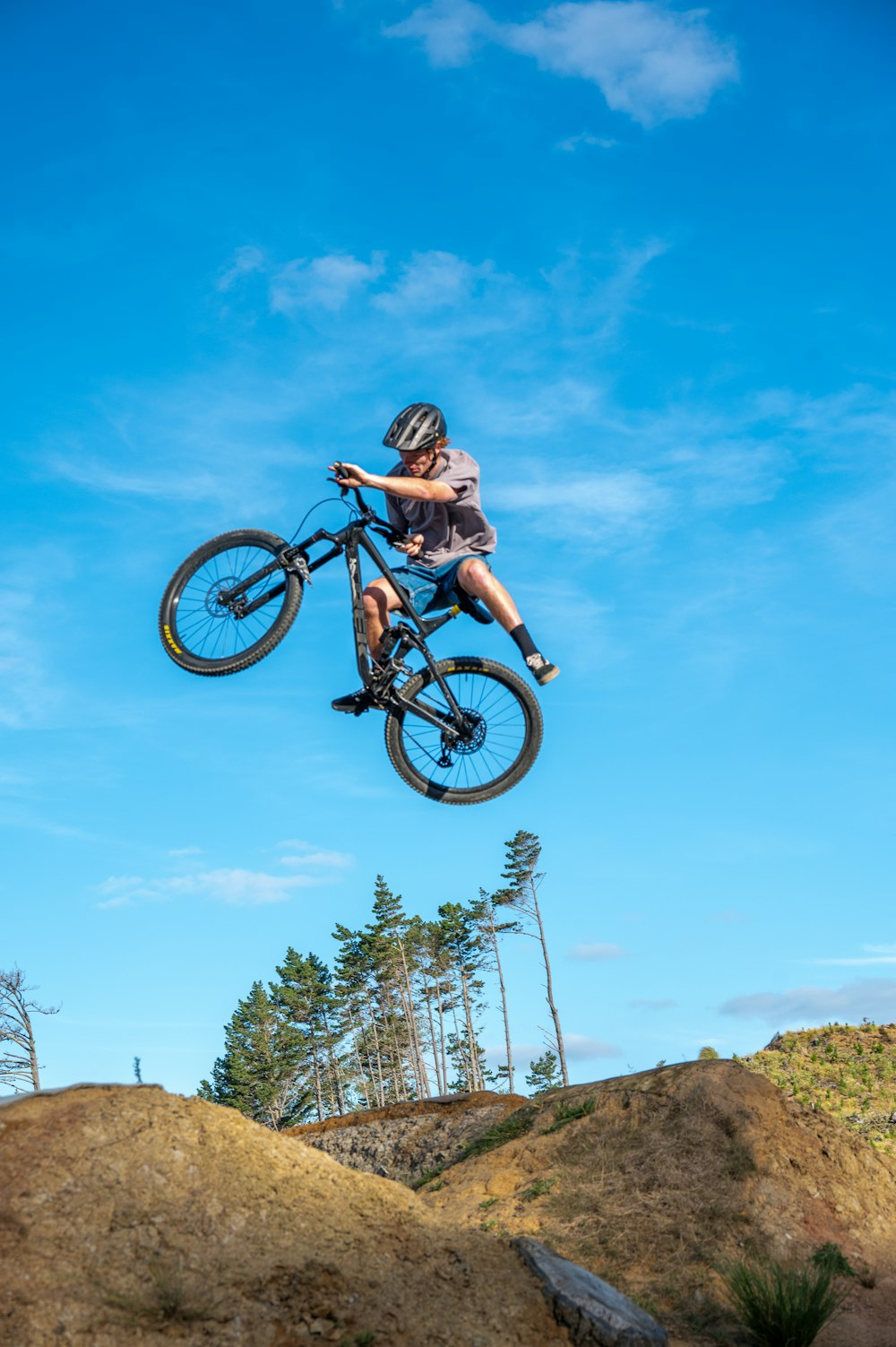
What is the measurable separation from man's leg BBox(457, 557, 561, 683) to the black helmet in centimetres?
123

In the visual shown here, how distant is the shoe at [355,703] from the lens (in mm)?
10516

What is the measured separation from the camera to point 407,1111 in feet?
60.0

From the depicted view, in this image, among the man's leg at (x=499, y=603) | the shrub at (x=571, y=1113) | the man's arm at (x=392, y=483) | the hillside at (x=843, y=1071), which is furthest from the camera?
the hillside at (x=843, y=1071)

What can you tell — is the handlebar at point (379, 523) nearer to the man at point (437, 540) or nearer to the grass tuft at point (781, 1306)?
the man at point (437, 540)

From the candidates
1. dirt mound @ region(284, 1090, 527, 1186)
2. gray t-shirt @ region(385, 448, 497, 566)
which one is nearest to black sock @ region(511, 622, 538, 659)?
gray t-shirt @ region(385, 448, 497, 566)

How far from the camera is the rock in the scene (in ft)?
28.8

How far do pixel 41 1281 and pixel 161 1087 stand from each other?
229 cm

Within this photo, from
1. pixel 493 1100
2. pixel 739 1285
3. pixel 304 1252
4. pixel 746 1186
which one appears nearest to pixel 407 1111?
pixel 493 1100

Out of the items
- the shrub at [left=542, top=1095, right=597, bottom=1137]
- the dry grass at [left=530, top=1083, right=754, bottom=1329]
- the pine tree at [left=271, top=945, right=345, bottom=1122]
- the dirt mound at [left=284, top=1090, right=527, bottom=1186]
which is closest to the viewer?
the dry grass at [left=530, top=1083, right=754, bottom=1329]

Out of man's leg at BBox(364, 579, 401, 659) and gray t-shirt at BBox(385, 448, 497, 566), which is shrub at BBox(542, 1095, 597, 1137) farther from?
gray t-shirt at BBox(385, 448, 497, 566)

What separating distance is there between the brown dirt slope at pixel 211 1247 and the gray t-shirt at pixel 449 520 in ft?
18.3

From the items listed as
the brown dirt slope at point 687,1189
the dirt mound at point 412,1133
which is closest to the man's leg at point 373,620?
the brown dirt slope at point 687,1189

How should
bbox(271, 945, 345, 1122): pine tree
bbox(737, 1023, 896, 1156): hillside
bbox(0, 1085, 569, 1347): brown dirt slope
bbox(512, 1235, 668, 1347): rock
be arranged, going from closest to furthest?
bbox(0, 1085, 569, 1347): brown dirt slope
bbox(512, 1235, 668, 1347): rock
bbox(737, 1023, 896, 1156): hillside
bbox(271, 945, 345, 1122): pine tree

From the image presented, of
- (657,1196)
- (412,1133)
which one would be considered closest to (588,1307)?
(657,1196)
